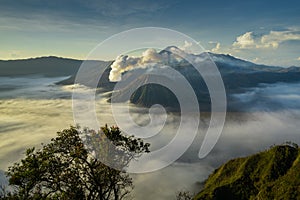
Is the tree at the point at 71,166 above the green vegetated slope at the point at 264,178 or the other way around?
above

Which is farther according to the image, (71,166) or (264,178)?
(264,178)

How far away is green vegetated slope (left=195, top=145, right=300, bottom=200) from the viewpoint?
4209 centimetres

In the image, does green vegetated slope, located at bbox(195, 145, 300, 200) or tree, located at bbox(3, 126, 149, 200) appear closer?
tree, located at bbox(3, 126, 149, 200)

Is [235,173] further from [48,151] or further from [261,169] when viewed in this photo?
[48,151]

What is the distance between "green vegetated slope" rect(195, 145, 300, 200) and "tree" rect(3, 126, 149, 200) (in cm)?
1864

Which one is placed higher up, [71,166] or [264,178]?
[71,166]

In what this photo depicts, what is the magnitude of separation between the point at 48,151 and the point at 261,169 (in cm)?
3520

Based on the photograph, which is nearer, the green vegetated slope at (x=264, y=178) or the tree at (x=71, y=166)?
the tree at (x=71, y=166)

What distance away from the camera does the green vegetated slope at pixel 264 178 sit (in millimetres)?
42094

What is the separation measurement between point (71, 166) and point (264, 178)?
3060 cm

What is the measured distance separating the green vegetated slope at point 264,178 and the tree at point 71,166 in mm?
18644

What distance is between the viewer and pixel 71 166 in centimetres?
3597

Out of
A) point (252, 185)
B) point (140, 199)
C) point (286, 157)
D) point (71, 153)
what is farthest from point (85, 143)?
point (140, 199)

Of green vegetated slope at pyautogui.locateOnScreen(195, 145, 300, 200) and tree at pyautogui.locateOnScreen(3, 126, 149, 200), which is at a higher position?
tree at pyautogui.locateOnScreen(3, 126, 149, 200)
